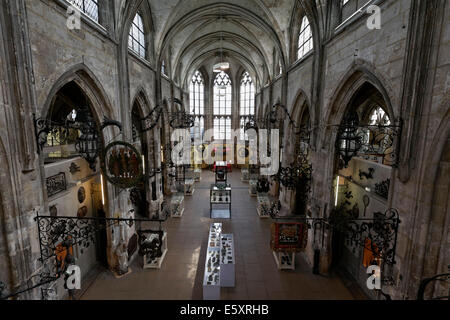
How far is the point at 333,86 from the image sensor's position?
24.5 feet

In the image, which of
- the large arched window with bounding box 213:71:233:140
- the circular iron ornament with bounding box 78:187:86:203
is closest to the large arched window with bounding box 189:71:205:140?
the large arched window with bounding box 213:71:233:140

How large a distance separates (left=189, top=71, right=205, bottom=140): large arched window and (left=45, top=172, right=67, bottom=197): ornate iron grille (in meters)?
19.1

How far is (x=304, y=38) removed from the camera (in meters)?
11.0

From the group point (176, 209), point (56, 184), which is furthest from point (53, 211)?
point (176, 209)

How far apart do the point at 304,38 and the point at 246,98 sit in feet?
52.9

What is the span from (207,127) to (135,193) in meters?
18.9

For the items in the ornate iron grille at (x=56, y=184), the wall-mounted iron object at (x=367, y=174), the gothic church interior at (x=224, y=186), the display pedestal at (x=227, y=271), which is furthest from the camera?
the wall-mounted iron object at (x=367, y=174)

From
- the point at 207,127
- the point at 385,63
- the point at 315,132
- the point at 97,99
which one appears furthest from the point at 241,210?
the point at 207,127

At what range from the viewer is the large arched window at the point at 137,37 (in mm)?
10367

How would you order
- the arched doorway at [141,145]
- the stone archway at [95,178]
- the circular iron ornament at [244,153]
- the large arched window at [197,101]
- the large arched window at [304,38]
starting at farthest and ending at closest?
the circular iron ornament at [244,153] → the large arched window at [197,101] → the arched doorway at [141,145] → the large arched window at [304,38] → the stone archway at [95,178]

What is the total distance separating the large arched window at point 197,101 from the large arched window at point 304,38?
16.2 m

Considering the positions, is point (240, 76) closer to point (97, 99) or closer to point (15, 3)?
point (97, 99)

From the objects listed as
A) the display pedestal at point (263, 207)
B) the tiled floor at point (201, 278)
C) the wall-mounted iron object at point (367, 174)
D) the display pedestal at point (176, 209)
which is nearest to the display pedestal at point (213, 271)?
the tiled floor at point (201, 278)

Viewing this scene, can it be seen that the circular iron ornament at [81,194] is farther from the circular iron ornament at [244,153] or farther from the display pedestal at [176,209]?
the circular iron ornament at [244,153]
